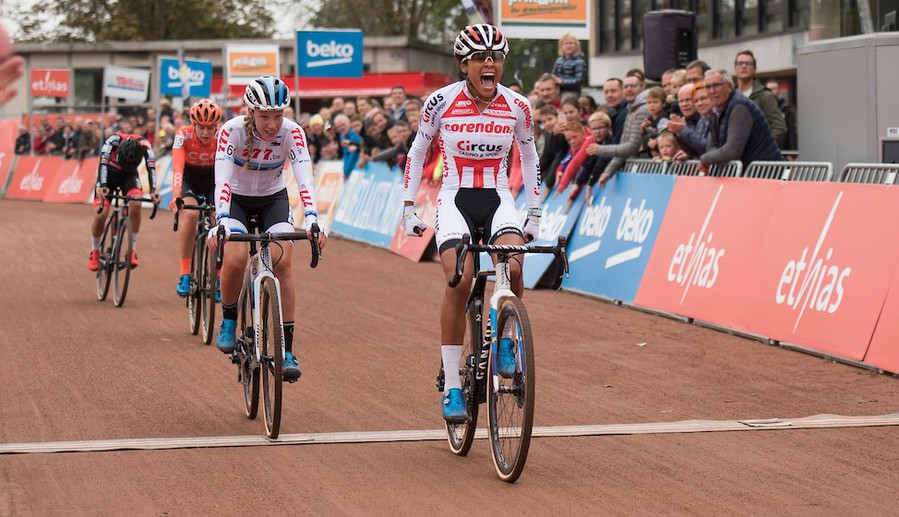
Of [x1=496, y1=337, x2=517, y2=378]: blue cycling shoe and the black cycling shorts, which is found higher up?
the black cycling shorts

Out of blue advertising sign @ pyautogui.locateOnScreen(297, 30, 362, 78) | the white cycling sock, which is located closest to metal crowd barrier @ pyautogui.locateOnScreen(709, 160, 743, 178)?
the white cycling sock

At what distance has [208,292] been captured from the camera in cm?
1278

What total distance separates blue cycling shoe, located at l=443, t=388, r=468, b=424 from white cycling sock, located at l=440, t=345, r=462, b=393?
4 cm

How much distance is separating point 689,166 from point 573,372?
4309 mm

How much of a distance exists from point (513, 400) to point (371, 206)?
1691 cm

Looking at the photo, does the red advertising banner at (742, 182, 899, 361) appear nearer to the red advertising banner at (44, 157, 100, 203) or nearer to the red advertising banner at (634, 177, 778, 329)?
the red advertising banner at (634, 177, 778, 329)

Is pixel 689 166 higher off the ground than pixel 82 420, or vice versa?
pixel 689 166

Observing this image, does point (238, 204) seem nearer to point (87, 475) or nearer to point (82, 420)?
point (82, 420)

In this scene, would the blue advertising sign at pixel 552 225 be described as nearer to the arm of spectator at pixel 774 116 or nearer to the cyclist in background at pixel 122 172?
the arm of spectator at pixel 774 116

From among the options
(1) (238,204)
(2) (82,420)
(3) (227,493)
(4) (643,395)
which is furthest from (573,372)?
(3) (227,493)

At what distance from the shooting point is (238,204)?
31.6ft

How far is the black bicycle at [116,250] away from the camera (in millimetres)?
15203

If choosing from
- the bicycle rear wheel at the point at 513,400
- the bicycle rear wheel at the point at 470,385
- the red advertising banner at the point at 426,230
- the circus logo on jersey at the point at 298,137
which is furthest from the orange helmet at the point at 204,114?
the red advertising banner at the point at 426,230

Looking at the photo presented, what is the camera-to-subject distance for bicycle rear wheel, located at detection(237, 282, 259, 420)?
876cm
